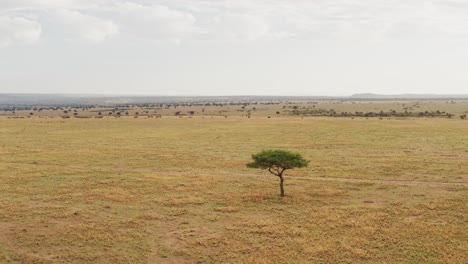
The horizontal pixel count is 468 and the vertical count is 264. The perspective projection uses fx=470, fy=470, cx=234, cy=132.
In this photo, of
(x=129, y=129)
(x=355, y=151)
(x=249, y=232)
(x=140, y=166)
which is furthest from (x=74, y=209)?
(x=129, y=129)

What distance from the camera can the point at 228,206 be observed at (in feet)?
107

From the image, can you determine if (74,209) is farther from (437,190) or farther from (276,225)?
(437,190)

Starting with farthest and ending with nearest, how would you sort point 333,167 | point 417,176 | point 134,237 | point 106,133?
1. point 106,133
2. point 333,167
3. point 417,176
4. point 134,237

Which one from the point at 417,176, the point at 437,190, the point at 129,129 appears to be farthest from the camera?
the point at 129,129

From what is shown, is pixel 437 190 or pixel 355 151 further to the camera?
pixel 355 151

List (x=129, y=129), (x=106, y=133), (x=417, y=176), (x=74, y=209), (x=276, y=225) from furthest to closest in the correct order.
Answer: (x=129, y=129) < (x=106, y=133) < (x=417, y=176) < (x=74, y=209) < (x=276, y=225)

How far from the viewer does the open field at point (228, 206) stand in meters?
24.0

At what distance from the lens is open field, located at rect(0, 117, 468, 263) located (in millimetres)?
23969

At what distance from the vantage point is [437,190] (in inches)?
1459

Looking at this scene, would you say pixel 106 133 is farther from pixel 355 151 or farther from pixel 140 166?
pixel 355 151

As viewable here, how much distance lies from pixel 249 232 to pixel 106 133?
66572 mm

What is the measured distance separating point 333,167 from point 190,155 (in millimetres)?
18519

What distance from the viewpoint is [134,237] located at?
85.4ft

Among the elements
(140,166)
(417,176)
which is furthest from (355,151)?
(140,166)
